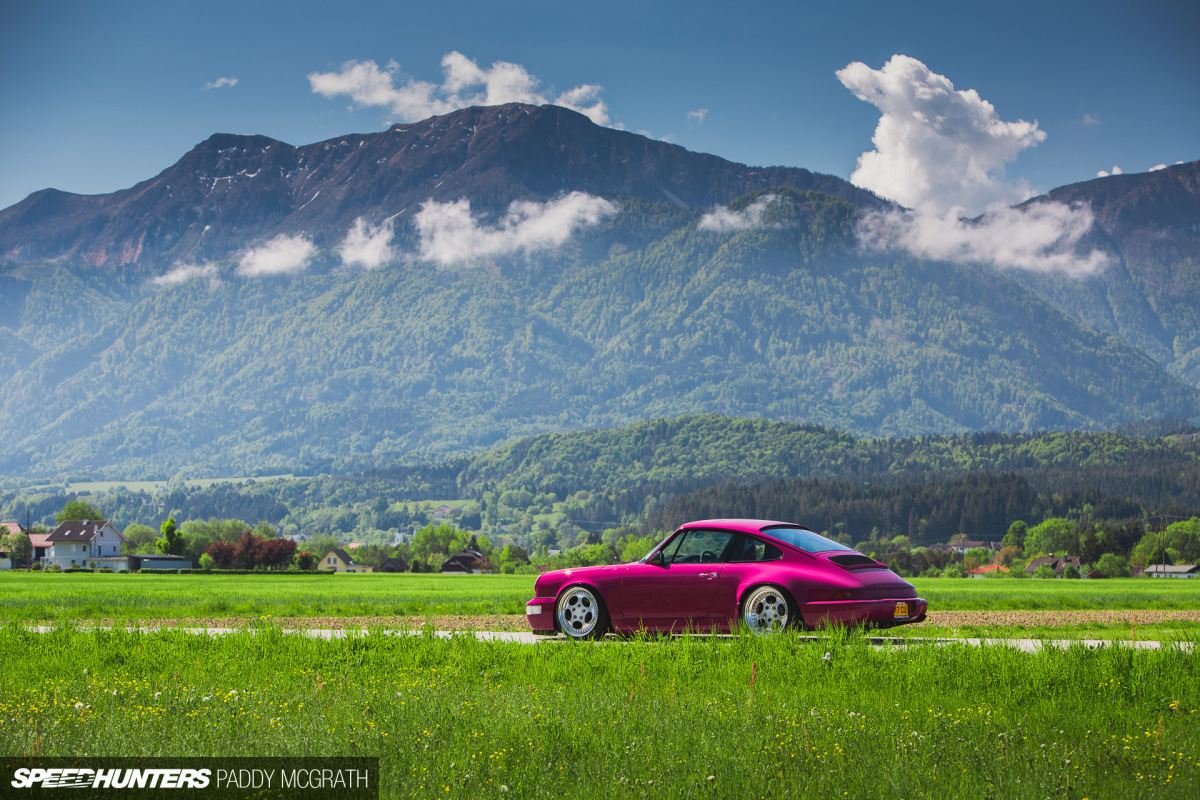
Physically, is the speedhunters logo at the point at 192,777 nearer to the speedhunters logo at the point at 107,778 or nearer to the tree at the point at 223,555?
the speedhunters logo at the point at 107,778

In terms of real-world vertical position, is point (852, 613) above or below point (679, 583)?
below

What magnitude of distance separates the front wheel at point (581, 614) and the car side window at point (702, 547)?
1.35 meters

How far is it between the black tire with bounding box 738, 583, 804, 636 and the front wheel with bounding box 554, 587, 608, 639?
7.43 feet

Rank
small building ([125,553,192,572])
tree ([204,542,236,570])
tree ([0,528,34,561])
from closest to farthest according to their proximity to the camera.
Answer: tree ([204,542,236,570])
small building ([125,553,192,572])
tree ([0,528,34,561])

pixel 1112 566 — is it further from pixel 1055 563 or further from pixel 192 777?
pixel 192 777

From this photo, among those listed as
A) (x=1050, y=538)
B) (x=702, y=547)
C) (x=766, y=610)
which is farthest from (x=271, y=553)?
(x=1050, y=538)

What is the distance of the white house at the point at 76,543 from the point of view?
121125 millimetres

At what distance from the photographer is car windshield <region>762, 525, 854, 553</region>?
1492 cm

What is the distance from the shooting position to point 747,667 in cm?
1164

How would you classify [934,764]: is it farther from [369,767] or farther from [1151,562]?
[1151,562]

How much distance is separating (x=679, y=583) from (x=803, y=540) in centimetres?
194

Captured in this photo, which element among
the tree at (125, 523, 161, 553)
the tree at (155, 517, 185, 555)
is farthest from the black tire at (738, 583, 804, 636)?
the tree at (125, 523, 161, 553)

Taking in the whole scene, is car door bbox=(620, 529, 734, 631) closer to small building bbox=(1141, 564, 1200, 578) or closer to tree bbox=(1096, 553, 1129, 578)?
tree bbox=(1096, 553, 1129, 578)

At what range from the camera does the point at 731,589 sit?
14773mm
